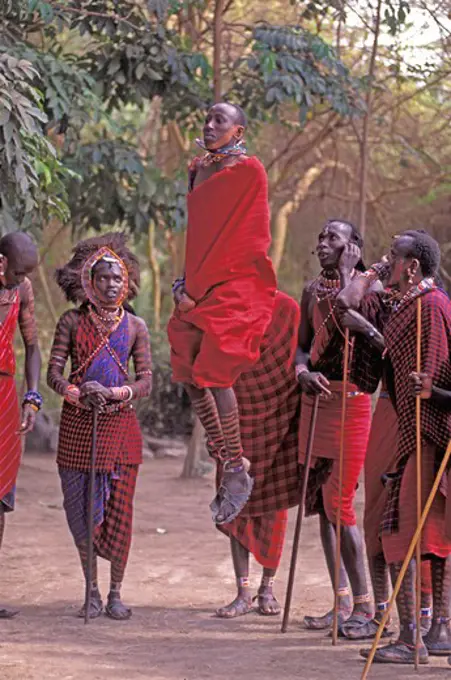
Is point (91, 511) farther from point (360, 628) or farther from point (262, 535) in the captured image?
point (360, 628)

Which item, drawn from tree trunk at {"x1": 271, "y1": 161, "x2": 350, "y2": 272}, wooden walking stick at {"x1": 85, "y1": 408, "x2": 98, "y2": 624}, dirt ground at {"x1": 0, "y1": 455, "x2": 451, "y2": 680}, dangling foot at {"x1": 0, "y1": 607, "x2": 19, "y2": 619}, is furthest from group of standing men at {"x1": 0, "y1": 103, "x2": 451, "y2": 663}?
tree trunk at {"x1": 271, "y1": 161, "x2": 350, "y2": 272}

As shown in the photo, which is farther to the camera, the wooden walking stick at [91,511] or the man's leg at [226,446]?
the wooden walking stick at [91,511]

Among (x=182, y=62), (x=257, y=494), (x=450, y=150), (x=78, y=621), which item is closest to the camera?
(x=78, y=621)

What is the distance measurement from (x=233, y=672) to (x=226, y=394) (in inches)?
49.1

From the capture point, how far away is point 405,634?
5461mm

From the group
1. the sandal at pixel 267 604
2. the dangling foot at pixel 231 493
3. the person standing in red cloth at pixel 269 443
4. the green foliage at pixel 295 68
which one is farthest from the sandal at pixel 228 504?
the green foliage at pixel 295 68

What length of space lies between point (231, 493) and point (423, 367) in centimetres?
111

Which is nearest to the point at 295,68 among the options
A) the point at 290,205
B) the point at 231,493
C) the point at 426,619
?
the point at 231,493

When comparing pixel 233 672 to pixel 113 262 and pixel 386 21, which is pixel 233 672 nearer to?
pixel 113 262

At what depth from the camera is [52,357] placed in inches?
257

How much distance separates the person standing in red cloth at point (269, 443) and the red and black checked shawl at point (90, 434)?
0.67 metres

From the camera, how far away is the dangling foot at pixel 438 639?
5508mm

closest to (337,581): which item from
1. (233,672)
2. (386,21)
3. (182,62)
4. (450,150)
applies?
(233,672)

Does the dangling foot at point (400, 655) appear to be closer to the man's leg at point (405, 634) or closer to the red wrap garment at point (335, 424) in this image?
the man's leg at point (405, 634)
